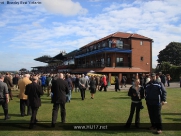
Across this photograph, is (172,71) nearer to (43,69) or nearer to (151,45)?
(151,45)

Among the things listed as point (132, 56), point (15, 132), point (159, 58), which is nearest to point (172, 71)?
point (132, 56)

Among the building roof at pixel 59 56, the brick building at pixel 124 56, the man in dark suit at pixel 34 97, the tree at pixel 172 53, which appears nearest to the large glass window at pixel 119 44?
the brick building at pixel 124 56

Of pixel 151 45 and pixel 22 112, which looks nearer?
pixel 22 112

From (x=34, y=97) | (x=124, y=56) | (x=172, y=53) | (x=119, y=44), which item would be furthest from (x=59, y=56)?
(x=34, y=97)

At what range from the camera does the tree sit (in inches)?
2346

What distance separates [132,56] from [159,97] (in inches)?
1203

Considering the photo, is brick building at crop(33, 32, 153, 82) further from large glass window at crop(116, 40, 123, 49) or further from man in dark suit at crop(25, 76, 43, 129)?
man in dark suit at crop(25, 76, 43, 129)

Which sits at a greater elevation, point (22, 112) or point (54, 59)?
point (54, 59)

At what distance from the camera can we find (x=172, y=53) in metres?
60.4

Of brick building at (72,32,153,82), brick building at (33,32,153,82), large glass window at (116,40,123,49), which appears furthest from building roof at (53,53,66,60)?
large glass window at (116,40,123,49)

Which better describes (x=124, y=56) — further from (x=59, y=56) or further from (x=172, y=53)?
(x=172, y=53)

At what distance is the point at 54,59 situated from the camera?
A: 2231 inches

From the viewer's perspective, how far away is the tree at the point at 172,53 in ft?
196

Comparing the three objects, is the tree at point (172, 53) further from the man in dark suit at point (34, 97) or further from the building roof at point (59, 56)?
the man in dark suit at point (34, 97)
